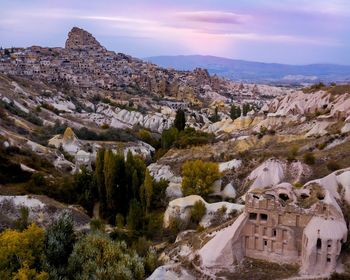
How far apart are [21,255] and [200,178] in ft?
54.2

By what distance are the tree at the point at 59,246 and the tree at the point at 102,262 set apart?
1.86ft

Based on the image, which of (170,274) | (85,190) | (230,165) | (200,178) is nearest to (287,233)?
(170,274)

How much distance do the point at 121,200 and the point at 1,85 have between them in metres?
53.2

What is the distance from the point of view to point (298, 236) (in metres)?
20.6

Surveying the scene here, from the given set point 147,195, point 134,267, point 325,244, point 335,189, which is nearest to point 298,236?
point 325,244

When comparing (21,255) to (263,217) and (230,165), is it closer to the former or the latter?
(263,217)

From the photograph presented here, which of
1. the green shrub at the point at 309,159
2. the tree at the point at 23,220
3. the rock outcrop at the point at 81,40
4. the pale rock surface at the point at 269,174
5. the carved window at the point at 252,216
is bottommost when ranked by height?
the tree at the point at 23,220

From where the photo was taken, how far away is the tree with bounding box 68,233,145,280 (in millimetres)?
20500

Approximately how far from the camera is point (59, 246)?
22.0 m

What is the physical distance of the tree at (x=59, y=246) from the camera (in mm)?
21250

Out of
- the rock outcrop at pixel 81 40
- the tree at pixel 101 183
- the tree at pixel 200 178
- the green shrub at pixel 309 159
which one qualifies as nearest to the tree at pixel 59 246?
the tree at pixel 101 183

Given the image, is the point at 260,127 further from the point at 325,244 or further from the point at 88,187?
the point at 325,244

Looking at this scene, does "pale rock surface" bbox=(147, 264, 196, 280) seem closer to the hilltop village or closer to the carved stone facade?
the hilltop village

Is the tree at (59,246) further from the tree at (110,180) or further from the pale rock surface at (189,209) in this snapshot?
the tree at (110,180)
